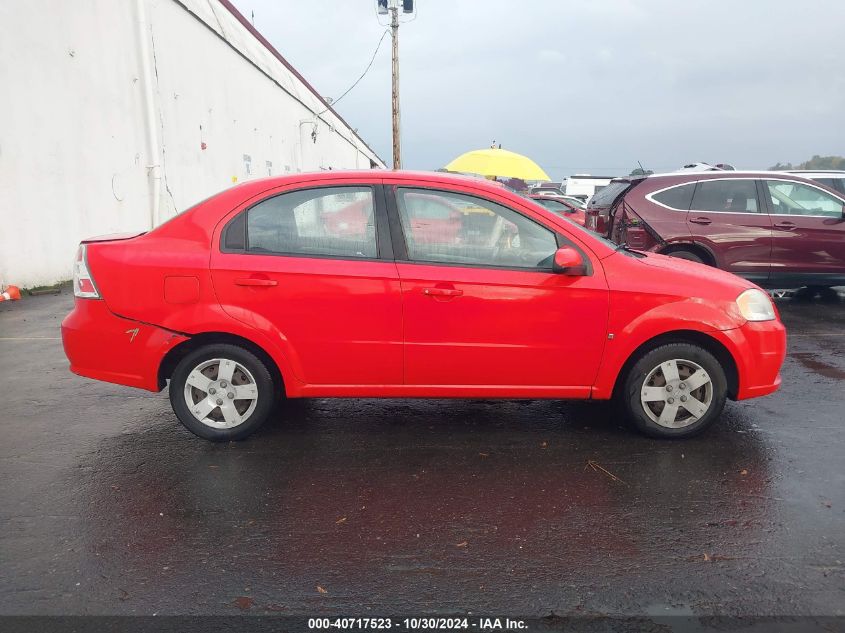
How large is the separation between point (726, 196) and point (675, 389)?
5.33 meters

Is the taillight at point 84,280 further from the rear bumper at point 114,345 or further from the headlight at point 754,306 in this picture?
the headlight at point 754,306

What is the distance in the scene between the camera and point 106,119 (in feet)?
36.6

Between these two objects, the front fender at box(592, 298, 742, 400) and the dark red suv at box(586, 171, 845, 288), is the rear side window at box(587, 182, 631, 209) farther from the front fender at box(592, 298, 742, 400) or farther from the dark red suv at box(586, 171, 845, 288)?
the front fender at box(592, 298, 742, 400)

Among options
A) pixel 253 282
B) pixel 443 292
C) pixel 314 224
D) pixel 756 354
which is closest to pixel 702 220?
pixel 756 354

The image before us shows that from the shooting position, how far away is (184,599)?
2439mm

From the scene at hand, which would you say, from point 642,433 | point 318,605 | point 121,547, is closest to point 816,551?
point 642,433

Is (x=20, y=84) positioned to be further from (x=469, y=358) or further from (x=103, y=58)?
(x=469, y=358)

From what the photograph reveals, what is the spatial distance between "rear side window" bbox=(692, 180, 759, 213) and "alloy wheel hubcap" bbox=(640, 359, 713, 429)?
4937mm

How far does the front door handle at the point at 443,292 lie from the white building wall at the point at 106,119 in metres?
8.25

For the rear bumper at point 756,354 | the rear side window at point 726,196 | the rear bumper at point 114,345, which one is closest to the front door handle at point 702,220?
the rear side window at point 726,196

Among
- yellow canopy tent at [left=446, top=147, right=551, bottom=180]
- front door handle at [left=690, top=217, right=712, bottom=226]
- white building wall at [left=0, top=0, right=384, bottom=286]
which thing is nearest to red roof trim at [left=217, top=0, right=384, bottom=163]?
white building wall at [left=0, top=0, right=384, bottom=286]

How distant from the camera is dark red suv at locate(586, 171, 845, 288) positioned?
317 inches

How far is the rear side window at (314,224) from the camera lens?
12.4ft

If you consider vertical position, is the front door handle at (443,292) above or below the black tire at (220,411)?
above
